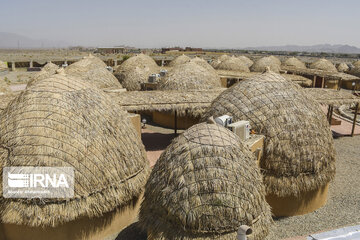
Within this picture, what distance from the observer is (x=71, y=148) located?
309 inches

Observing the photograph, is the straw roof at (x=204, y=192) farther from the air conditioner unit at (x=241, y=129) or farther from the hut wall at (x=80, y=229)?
the hut wall at (x=80, y=229)

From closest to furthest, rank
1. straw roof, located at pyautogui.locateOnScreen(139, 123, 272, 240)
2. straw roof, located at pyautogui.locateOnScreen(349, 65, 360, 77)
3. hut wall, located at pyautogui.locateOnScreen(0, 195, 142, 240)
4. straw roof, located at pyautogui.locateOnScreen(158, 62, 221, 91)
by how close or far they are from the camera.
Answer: straw roof, located at pyautogui.locateOnScreen(139, 123, 272, 240) → hut wall, located at pyautogui.locateOnScreen(0, 195, 142, 240) → straw roof, located at pyautogui.locateOnScreen(158, 62, 221, 91) → straw roof, located at pyautogui.locateOnScreen(349, 65, 360, 77)

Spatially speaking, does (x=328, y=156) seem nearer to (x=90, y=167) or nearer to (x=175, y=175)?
(x=175, y=175)

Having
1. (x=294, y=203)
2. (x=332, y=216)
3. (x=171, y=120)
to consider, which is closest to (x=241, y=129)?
(x=294, y=203)

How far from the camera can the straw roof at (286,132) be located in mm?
9461

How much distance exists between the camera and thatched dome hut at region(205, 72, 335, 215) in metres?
9.47

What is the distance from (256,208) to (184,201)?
1783mm

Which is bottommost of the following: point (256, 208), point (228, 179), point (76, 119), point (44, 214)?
point (44, 214)

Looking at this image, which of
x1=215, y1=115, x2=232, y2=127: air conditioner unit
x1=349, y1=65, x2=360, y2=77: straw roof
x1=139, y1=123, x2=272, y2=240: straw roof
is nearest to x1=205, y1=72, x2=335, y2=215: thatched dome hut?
x1=215, y1=115, x2=232, y2=127: air conditioner unit

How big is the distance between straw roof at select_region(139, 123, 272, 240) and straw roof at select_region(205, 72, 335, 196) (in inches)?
96.8

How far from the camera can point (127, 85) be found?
25422 mm

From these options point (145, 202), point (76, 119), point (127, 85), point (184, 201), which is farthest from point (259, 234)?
point (127, 85)

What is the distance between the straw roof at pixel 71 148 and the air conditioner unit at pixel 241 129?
314cm

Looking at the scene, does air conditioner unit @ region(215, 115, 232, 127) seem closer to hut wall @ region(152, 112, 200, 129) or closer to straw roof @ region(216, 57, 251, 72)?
hut wall @ region(152, 112, 200, 129)
